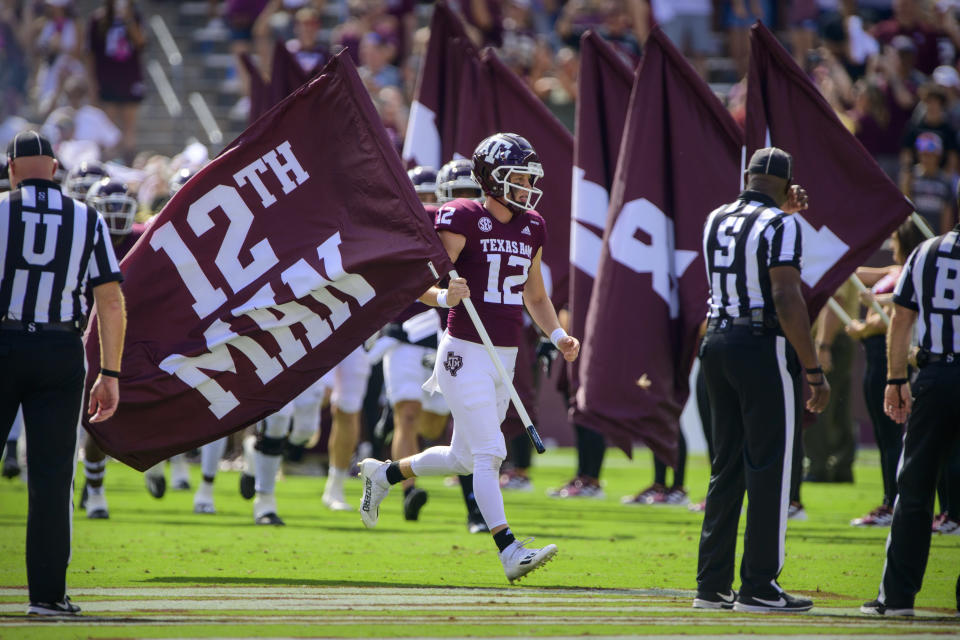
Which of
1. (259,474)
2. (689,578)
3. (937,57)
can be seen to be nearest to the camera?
(689,578)

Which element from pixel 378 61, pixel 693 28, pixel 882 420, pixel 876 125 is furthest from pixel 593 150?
pixel 693 28

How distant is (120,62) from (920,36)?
11.1m

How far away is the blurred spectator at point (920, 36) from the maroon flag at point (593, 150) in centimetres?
876

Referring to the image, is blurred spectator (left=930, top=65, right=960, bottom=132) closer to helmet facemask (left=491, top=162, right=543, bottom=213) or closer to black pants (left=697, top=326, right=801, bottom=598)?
helmet facemask (left=491, top=162, right=543, bottom=213)

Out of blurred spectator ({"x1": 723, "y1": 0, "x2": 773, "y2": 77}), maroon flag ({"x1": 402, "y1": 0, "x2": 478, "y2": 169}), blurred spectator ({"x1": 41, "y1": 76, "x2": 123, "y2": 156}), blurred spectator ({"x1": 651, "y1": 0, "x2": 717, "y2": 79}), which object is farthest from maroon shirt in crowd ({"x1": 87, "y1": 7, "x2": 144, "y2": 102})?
maroon flag ({"x1": 402, "y1": 0, "x2": 478, "y2": 169})

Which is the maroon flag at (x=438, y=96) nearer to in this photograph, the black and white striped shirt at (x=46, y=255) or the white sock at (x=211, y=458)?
the white sock at (x=211, y=458)

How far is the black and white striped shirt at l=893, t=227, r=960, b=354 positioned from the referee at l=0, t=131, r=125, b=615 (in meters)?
3.79

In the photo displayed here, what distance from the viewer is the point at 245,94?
2178 cm

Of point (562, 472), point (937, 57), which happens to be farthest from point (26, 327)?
point (937, 57)

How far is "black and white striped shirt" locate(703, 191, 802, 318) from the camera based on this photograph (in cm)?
681

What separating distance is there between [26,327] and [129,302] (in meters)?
1.72

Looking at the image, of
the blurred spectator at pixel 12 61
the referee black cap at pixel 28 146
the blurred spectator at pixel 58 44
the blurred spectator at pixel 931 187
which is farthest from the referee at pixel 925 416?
the blurred spectator at pixel 12 61

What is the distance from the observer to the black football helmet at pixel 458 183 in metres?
9.94

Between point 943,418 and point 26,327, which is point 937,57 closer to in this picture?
point 943,418
